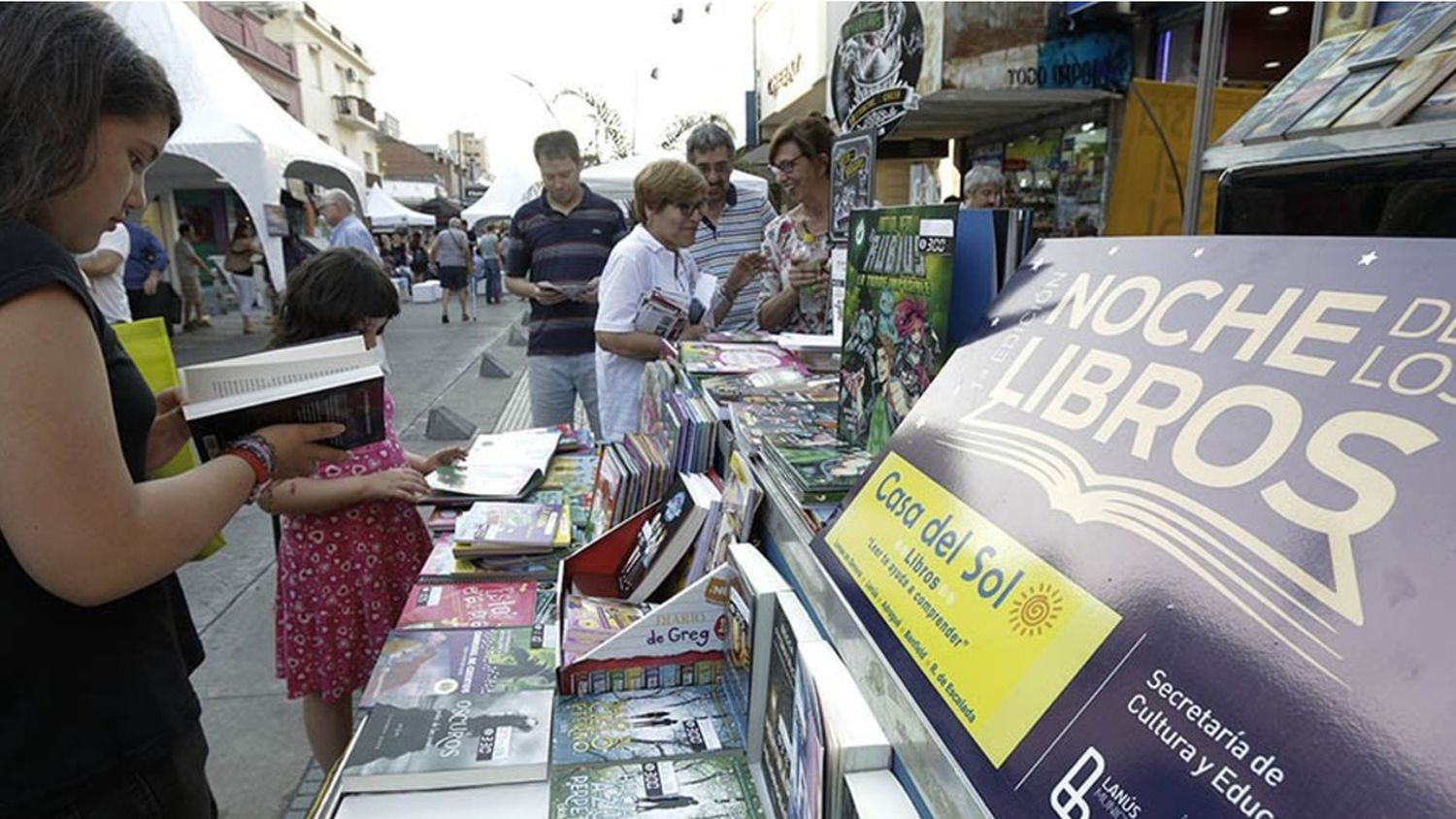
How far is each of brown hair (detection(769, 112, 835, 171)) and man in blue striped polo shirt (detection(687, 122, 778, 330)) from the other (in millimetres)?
604

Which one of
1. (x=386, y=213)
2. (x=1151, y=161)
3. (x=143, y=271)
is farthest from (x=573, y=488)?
(x=386, y=213)

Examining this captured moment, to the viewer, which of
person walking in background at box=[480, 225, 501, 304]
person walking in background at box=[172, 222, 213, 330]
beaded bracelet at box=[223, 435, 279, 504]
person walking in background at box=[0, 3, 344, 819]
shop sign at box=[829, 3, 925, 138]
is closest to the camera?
person walking in background at box=[0, 3, 344, 819]

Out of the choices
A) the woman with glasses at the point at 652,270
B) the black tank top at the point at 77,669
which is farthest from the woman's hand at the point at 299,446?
the woman with glasses at the point at 652,270

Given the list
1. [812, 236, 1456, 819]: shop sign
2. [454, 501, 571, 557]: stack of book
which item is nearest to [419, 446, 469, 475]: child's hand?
[454, 501, 571, 557]: stack of book

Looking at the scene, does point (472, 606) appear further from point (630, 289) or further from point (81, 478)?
point (630, 289)

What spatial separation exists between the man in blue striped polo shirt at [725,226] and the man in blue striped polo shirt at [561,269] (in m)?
0.49

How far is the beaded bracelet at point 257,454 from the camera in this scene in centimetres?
119

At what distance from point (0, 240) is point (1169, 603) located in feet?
3.99

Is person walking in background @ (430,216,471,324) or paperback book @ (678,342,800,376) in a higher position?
person walking in background @ (430,216,471,324)

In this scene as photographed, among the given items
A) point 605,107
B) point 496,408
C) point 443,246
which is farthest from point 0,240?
point 605,107

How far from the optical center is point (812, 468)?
45.9 inches

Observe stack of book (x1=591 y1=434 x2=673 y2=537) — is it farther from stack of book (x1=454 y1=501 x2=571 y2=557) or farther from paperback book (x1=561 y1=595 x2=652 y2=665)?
paperback book (x1=561 y1=595 x2=652 y2=665)

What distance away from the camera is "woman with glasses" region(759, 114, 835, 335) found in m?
2.79

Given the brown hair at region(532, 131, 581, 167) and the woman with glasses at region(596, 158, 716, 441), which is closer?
the woman with glasses at region(596, 158, 716, 441)
